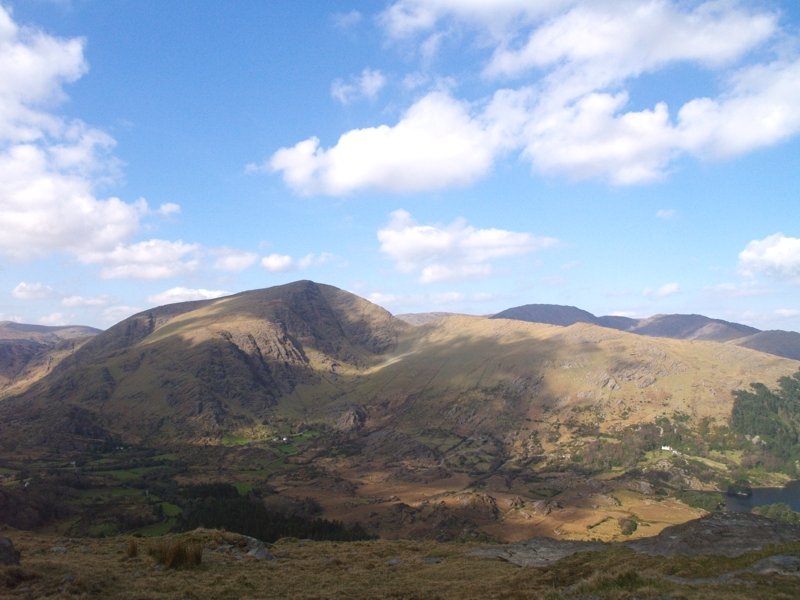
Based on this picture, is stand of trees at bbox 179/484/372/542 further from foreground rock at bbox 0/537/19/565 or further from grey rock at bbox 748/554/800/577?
grey rock at bbox 748/554/800/577

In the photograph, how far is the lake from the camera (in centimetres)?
15625

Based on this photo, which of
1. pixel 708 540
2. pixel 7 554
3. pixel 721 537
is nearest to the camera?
pixel 7 554

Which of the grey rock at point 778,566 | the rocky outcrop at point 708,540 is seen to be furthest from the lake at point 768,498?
the grey rock at point 778,566

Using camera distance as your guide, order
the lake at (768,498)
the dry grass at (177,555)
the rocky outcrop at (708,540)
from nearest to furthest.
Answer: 1. the rocky outcrop at (708,540)
2. the dry grass at (177,555)
3. the lake at (768,498)

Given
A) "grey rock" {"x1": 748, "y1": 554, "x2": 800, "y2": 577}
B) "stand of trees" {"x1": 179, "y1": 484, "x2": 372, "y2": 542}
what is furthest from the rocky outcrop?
"stand of trees" {"x1": 179, "y1": 484, "x2": 372, "y2": 542}

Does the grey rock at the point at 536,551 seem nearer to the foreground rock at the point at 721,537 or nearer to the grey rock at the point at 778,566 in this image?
the foreground rock at the point at 721,537

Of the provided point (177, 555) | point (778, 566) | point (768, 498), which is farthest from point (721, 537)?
point (768, 498)

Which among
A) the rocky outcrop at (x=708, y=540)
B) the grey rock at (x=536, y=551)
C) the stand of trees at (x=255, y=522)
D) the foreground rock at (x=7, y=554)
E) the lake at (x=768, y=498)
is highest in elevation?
the foreground rock at (x=7, y=554)

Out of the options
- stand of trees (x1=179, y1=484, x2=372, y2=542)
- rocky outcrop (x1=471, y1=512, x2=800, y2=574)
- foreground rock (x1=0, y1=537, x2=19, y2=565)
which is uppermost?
foreground rock (x1=0, y1=537, x2=19, y2=565)

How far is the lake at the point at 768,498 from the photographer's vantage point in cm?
15625

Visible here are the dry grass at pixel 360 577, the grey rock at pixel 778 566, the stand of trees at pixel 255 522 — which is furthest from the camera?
the stand of trees at pixel 255 522

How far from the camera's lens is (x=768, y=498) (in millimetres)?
167000

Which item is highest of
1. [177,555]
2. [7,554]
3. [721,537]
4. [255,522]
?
[7,554]

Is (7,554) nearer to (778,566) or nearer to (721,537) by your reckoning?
(778,566)
